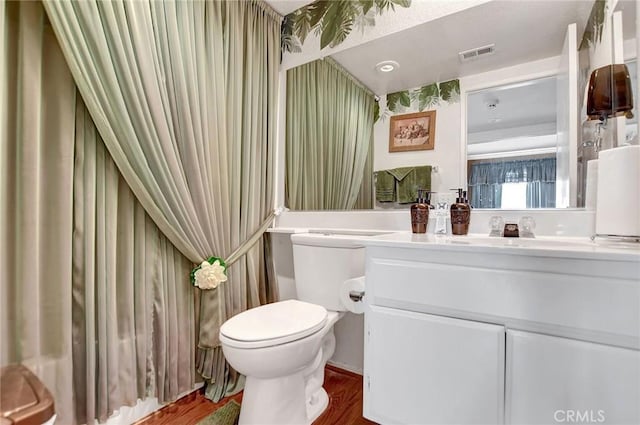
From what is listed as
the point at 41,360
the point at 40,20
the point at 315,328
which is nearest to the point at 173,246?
the point at 41,360

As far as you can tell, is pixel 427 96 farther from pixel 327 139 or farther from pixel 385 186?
pixel 327 139

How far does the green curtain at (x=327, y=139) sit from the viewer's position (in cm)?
165

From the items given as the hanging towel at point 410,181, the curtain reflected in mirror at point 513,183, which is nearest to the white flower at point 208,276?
the hanging towel at point 410,181

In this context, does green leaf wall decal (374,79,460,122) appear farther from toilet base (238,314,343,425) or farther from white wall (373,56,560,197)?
toilet base (238,314,343,425)

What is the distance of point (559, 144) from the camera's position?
116 cm

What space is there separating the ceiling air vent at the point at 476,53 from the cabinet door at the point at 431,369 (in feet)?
3.93

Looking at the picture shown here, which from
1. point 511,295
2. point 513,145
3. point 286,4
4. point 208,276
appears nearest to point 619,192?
point 513,145

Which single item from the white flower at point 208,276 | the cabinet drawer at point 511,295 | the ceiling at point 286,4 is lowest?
the white flower at point 208,276

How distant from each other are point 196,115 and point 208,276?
751 mm

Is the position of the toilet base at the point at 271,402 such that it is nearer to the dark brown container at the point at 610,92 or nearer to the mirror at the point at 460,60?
the mirror at the point at 460,60

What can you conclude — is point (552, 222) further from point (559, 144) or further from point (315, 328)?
point (315, 328)

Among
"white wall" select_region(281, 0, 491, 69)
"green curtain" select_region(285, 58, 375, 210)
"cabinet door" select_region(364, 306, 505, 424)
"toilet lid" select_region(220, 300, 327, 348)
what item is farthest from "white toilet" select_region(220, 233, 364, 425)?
"white wall" select_region(281, 0, 491, 69)

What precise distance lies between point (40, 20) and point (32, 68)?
0.58 ft

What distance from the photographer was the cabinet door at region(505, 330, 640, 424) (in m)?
0.66
